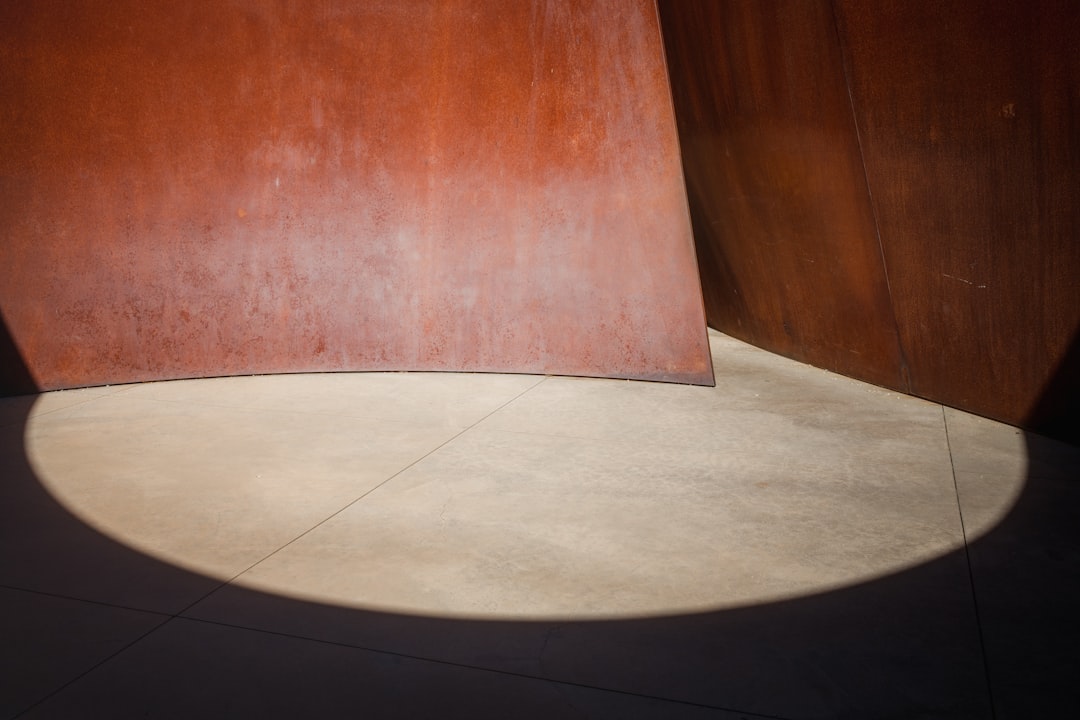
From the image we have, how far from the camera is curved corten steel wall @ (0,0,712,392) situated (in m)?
5.73

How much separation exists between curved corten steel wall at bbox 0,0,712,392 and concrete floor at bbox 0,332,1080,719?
1018 millimetres

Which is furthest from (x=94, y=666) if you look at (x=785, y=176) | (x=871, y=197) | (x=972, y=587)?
(x=785, y=176)

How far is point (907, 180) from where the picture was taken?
466cm

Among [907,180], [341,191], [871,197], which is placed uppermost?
[341,191]

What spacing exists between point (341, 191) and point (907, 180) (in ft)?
11.9

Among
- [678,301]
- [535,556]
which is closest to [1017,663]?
[535,556]

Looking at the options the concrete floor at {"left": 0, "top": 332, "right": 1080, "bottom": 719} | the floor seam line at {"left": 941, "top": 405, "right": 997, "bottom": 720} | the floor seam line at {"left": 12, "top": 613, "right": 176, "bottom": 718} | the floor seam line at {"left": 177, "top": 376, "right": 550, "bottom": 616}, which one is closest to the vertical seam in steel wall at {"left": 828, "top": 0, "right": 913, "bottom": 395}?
the concrete floor at {"left": 0, "top": 332, "right": 1080, "bottom": 719}

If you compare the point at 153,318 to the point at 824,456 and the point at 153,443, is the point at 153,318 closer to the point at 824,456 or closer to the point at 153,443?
the point at 153,443

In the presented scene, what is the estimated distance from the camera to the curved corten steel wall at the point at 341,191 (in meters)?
5.73

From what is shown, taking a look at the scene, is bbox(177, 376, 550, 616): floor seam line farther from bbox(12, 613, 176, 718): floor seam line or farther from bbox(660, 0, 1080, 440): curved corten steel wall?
bbox(660, 0, 1080, 440): curved corten steel wall

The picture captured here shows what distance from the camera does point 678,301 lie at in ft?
18.9

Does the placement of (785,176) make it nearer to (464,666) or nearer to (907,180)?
(907,180)

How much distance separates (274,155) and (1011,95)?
4.45m

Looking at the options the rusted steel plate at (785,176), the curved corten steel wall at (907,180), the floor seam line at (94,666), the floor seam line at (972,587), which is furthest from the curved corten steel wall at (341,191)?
the floor seam line at (94,666)
